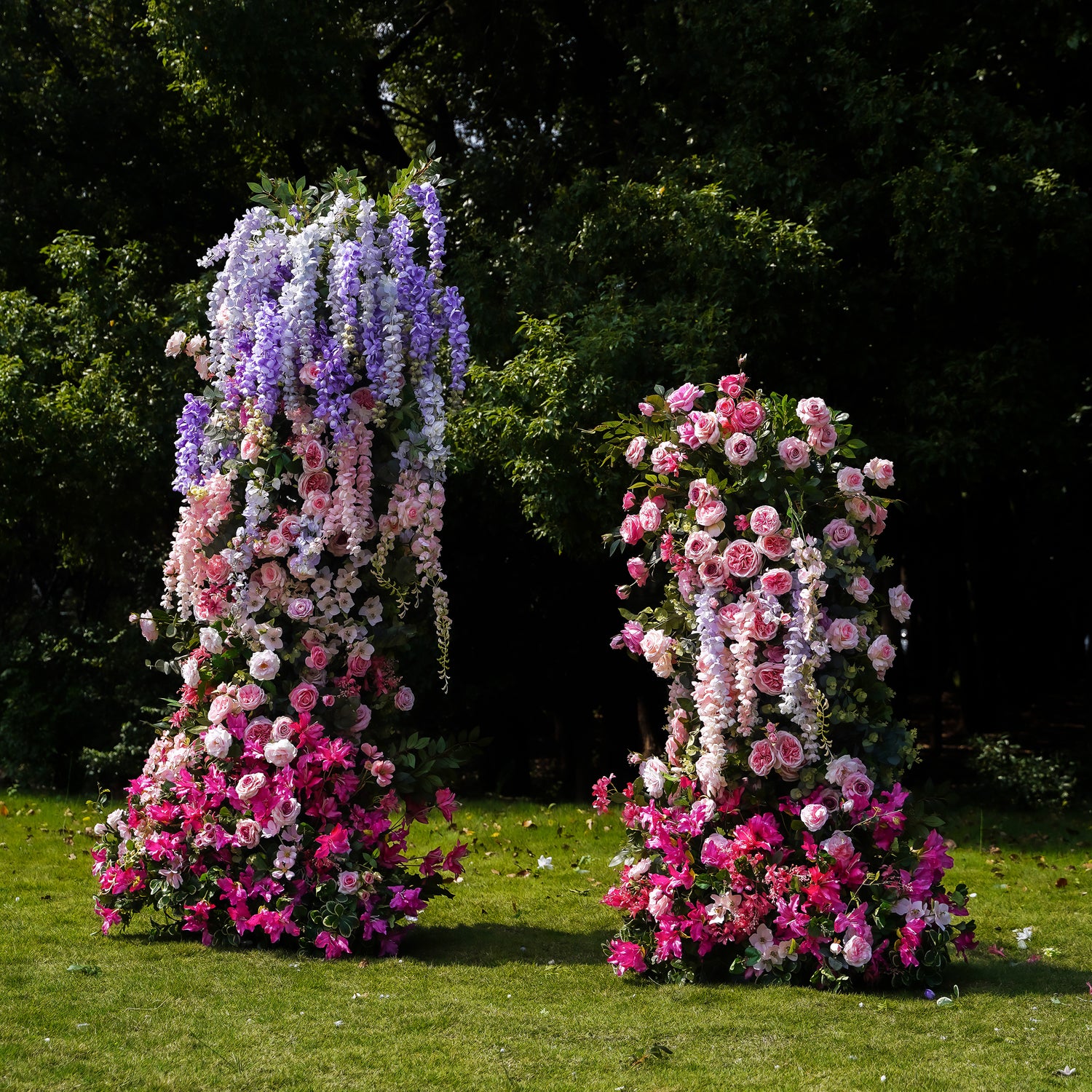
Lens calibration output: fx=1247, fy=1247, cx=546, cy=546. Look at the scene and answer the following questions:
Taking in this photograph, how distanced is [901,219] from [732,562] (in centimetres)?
507

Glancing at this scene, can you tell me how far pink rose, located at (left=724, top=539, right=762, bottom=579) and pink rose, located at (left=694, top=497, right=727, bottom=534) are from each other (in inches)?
5.2

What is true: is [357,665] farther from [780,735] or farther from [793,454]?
[793,454]

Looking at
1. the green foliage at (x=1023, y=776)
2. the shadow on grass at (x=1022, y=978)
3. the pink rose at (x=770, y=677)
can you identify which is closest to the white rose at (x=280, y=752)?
the pink rose at (x=770, y=677)

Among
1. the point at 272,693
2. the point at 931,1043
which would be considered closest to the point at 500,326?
the point at 272,693

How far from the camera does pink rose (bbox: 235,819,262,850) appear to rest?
17.5 ft

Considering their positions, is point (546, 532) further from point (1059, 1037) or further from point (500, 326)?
point (1059, 1037)

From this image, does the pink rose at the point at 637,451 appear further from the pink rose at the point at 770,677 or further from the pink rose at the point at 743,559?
the pink rose at the point at 770,677

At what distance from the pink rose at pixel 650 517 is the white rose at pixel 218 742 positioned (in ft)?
6.55

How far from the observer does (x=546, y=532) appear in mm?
9383

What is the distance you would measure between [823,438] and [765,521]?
1.54 feet

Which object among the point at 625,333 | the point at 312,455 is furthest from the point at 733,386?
the point at 625,333

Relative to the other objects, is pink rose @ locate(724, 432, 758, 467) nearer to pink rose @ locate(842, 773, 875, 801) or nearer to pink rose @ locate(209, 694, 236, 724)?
pink rose @ locate(842, 773, 875, 801)

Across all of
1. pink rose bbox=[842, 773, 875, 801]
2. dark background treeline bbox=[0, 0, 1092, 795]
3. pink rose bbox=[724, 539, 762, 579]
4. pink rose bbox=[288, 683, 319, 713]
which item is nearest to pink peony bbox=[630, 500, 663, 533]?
pink rose bbox=[724, 539, 762, 579]

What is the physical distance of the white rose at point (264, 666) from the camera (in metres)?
5.40
